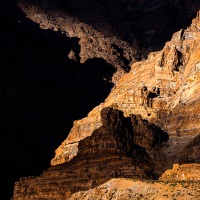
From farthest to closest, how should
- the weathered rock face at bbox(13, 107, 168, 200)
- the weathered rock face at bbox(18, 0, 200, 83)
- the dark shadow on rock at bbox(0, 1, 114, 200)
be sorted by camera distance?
the weathered rock face at bbox(18, 0, 200, 83) → the dark shadow on rock at bbox(0, 1, 114, 200) → the weathered rock face at bbox(13, 107, 168, 200)

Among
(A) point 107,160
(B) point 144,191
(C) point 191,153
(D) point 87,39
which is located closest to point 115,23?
(D) point 87,39

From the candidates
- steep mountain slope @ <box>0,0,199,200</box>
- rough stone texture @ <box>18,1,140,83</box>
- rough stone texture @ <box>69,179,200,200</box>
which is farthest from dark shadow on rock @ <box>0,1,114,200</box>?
rough stone texture @ <box>69,179,200,200</box>

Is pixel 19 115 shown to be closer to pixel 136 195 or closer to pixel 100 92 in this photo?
pixel 100 92

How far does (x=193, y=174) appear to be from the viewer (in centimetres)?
5828

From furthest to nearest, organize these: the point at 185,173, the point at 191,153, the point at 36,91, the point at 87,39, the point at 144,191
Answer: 1. the point at 87,39
2. the point at 36,91
3. the point at 191,153
4. the point at 185,173
5. the point at 144,191

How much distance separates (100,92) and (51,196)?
195 feet

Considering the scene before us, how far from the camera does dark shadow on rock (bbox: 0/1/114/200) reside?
100 metres

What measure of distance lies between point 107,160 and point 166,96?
16166 mm

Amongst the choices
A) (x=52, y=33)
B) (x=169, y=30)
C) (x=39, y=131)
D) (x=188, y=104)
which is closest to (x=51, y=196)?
(x=188, y=104)

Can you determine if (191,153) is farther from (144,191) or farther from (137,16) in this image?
(137,16)

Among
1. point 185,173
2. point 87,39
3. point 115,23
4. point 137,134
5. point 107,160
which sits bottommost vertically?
point 185,173

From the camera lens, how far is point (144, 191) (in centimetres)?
4909

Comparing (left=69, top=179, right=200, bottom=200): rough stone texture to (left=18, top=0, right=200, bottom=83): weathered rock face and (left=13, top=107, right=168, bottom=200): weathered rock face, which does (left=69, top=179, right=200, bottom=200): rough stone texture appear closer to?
(left=13, top=107, right=168, bottom=200): weathered rock face

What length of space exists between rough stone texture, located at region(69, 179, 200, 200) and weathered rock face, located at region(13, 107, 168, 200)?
54.8ft
